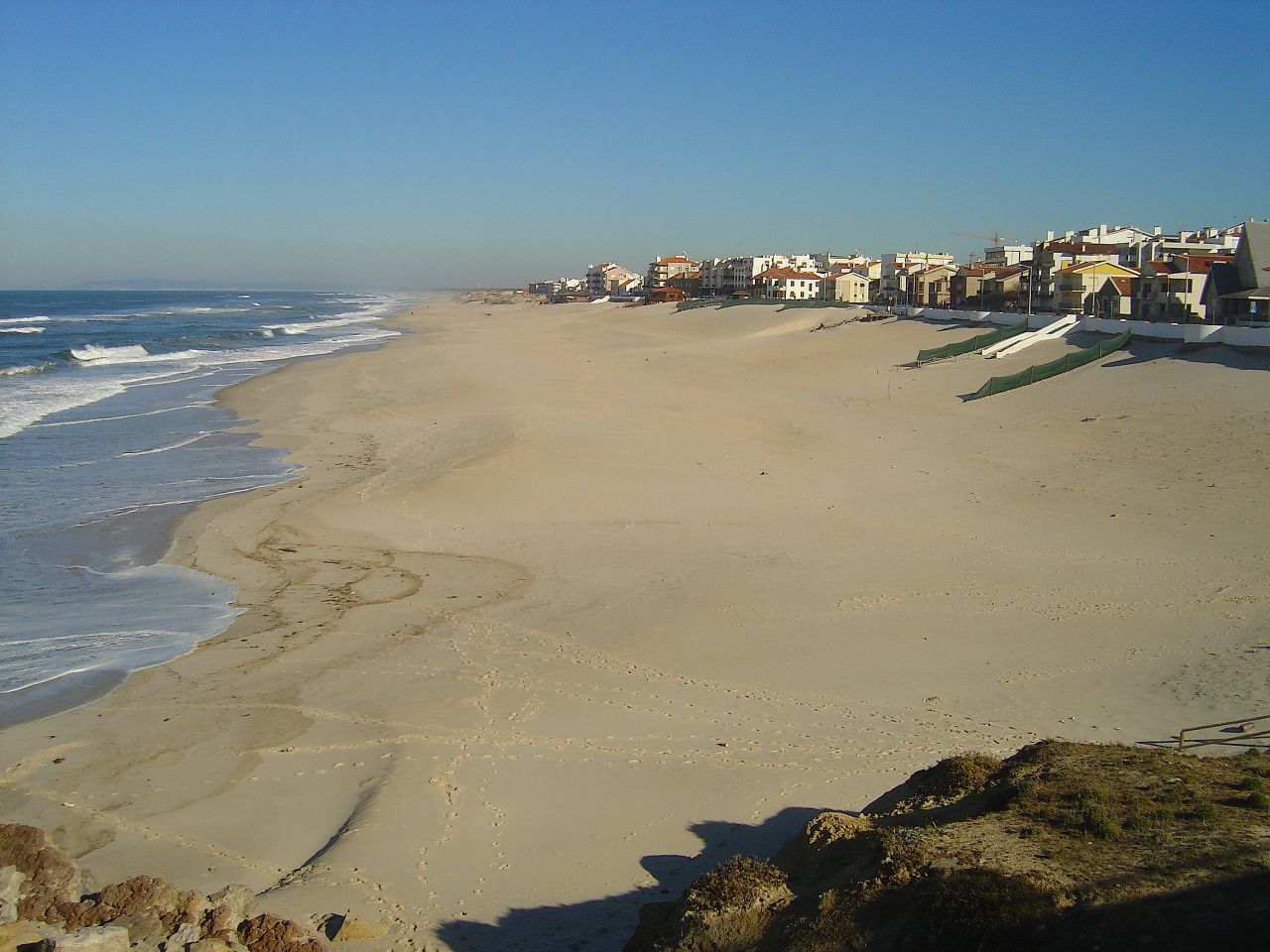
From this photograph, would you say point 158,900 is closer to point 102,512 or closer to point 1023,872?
point 1023,872

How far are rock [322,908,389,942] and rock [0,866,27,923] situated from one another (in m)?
1.85

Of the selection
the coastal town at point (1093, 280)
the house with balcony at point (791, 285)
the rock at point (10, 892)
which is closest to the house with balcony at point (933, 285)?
the coastal town at point (1093, 280)

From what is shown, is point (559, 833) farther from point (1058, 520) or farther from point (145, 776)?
point (1058, 520)

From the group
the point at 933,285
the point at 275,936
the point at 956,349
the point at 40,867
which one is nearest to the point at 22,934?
the point at 40,867

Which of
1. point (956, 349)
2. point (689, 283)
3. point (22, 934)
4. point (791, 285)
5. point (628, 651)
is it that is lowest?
point (628, 651)

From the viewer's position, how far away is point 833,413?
88.2ft

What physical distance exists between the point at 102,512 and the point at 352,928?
1388 cm

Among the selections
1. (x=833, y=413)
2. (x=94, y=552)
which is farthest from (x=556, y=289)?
(x=94, y=552)

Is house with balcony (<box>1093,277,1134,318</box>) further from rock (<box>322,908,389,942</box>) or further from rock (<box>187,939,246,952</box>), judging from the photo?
rock (<box>187,939,246,952</box>)

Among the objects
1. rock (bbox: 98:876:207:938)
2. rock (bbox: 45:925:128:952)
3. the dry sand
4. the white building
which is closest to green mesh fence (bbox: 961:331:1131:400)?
the dry sand

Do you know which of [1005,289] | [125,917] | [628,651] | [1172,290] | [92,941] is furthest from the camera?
[1005,289]

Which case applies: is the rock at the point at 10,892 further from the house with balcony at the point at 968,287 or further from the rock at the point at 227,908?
the house with balcony at the point at 968,287

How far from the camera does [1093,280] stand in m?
44.7

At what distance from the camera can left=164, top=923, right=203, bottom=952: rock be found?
564 centimetres
